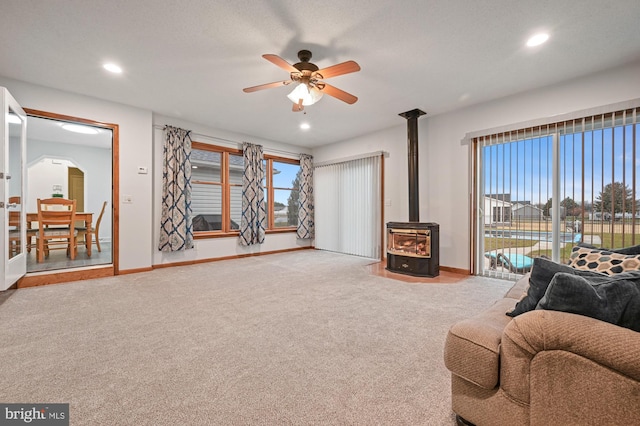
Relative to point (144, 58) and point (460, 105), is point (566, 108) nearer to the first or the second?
point (460, 105)

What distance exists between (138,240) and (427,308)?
4.23 m

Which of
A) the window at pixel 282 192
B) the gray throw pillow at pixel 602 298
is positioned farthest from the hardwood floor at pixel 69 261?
the gray throw pillow at pixel 602 298

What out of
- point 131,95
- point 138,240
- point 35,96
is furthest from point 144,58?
point 138,240

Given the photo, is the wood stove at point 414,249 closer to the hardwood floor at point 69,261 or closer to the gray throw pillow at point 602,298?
the gray throw pillow at point 602,298

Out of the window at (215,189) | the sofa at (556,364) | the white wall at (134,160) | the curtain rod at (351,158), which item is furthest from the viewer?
the curtain rod at (351,158)

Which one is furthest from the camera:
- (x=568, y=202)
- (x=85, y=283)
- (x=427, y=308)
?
(x=85, y=283)

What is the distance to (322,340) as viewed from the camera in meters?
2.00

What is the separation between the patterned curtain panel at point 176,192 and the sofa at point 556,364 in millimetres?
4504

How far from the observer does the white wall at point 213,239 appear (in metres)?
4.50

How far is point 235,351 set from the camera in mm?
1848

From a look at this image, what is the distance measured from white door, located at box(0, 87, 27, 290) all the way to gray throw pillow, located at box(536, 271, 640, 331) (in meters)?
4.48

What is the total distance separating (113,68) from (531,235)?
547 cm

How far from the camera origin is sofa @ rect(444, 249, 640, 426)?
82 cm

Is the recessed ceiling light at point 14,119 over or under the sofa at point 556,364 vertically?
over
